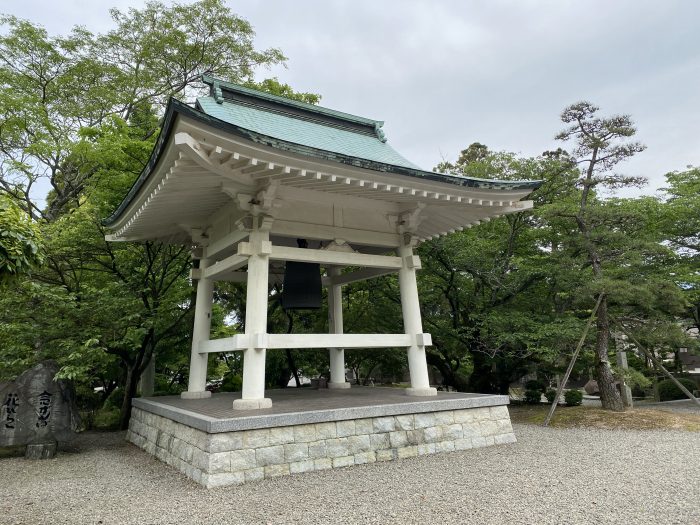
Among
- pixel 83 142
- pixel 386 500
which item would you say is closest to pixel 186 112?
pixel 386 500

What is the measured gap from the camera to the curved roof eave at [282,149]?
4334 mm

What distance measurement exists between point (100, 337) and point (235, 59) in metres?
10.7

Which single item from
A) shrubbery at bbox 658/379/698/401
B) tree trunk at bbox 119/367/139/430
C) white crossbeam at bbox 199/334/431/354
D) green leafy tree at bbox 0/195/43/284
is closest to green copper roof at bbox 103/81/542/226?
green leafy tree at bbox 0/195/43/284

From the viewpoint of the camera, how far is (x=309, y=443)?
4.91 metres

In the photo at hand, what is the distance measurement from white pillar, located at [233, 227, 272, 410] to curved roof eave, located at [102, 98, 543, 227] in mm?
1444

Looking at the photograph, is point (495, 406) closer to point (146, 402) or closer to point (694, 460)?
point (694, 460)

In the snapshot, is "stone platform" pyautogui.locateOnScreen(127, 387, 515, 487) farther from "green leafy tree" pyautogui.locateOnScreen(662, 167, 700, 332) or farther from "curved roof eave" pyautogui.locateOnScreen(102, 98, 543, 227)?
"green leafy tree" pyautogui.locateOnScreen(662, 167, 700, 332)

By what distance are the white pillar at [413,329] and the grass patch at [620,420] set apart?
366 cm

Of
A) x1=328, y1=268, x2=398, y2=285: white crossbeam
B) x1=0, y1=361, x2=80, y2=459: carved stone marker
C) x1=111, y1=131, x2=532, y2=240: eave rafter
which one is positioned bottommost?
x1=0, y1=361, x2=80, y2=459: carved stone marker

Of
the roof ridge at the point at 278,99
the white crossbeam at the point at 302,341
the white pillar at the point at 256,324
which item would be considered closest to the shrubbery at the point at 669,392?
the white crossbeam at the point at 302,341

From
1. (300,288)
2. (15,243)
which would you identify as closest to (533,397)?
(300,288)

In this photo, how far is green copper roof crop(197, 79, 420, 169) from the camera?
692 cm

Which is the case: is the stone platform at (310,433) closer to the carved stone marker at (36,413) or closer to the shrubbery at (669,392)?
the carved stone marker at (36,413)

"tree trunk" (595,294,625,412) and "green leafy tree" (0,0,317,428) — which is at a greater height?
"green leafy tree" (0,0,317,428)
